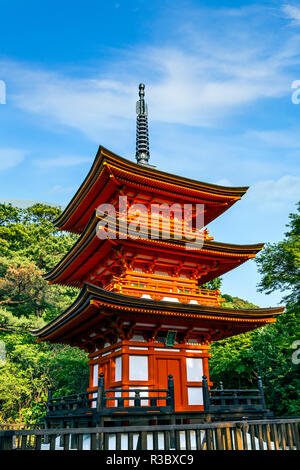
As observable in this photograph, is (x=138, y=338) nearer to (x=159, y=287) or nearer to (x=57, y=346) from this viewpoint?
(x=159, y=287)

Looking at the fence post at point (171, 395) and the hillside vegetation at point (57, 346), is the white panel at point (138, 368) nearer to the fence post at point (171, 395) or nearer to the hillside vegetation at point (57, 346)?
the fence post at point (171, 395)

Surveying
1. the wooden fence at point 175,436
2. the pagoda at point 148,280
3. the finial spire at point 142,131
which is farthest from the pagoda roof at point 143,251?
the wooden fence at point 175,436

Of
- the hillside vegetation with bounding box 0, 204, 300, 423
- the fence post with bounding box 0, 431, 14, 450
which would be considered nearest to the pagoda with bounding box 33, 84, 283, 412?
the hillside vegetation with bounding box 0, 204, 300, 423

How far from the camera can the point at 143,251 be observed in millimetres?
17500

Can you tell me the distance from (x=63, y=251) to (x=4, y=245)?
703cm

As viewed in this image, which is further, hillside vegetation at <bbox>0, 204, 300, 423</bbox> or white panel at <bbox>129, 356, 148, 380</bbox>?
hillside vegetation at <bbox>0, 204, 300, 423</bbox>

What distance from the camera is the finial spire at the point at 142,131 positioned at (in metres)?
24.0

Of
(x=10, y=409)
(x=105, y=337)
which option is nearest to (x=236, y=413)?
(x=105, y=337)

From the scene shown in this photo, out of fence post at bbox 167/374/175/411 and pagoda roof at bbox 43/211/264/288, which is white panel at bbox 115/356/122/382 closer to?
fence post at bbox 167/374/175/411

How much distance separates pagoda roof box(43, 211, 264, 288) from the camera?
16.8 meters

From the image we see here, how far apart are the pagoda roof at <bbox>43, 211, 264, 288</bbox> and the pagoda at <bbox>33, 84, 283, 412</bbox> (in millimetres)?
49

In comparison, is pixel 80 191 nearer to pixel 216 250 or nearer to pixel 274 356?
pixel 216 250

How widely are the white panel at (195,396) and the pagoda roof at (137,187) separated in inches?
364

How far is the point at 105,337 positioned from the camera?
17281 millimetres
